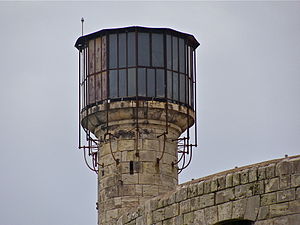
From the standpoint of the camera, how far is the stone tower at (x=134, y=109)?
88.2 ft

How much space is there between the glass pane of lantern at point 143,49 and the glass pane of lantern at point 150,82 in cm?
22

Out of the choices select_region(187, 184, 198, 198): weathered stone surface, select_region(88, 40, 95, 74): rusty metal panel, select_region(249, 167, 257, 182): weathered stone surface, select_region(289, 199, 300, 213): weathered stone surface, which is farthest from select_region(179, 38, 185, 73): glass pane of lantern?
select_region(289, 199, 300, 213): weathered stone surface

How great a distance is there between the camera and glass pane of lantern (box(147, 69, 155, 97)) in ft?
90.4

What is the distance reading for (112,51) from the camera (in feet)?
91.6

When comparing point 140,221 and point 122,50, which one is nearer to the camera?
point 140,221

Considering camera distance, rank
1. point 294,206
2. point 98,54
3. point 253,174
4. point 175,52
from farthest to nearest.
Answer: point 175,52, point 98,54, point 253,174, point 294,206

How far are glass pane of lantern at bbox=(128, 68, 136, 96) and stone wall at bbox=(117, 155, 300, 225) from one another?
8.10 metres

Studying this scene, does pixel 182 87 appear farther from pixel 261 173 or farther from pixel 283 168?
pixel 283 168

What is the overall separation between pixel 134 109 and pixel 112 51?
175 cm

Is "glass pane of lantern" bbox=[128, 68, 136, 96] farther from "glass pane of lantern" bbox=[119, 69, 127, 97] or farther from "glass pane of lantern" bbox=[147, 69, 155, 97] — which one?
"glass pane of lantern" bbox=[147, 69, 155, 97]

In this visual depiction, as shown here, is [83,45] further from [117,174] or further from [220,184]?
[220,184]

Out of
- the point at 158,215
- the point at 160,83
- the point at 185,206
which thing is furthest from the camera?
the point at 160,83

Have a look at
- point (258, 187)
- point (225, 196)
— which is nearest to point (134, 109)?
point (225, 196)

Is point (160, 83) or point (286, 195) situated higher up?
point (160, 83)
